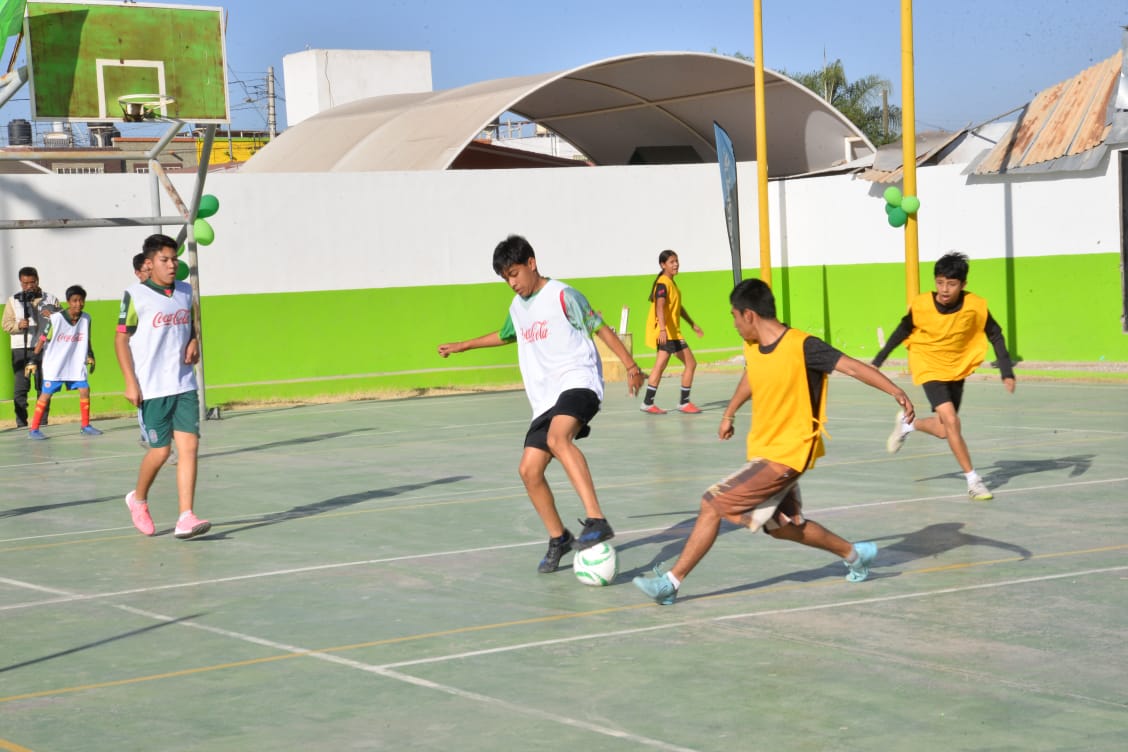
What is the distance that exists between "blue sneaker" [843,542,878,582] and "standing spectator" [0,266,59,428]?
13159 mm

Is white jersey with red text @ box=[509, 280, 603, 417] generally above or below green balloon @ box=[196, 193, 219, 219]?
below

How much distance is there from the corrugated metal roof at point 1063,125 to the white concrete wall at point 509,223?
0.41 metres

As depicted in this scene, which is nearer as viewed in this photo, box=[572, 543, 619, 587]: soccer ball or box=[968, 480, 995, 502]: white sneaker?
box=[572, 543, 619, 587]: soccer ball

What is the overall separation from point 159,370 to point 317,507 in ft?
6.02

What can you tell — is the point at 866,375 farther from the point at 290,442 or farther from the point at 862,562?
the point at 290,442

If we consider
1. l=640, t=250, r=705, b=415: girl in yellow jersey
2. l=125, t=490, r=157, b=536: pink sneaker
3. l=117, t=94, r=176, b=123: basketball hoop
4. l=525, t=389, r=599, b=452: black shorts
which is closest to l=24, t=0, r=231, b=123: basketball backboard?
l=117, t=94, r=176, b=123: basketball hoop

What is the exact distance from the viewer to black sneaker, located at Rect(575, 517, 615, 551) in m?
8.51

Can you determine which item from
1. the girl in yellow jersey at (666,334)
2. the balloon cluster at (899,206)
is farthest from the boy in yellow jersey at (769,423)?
the balloon cluster at (899,206)

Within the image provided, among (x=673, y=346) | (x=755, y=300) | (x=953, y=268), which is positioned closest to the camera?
(x=755, y=300)

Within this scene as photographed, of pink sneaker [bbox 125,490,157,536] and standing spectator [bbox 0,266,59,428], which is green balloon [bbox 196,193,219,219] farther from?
pink sneaker [bbox 125,490,157,536]

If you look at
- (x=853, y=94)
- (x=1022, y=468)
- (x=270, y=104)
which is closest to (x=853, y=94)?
(x=853, y=94)

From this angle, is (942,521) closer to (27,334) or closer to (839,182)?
(27,334)

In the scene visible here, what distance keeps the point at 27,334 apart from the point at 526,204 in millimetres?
8256

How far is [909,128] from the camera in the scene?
2158 centimetres
